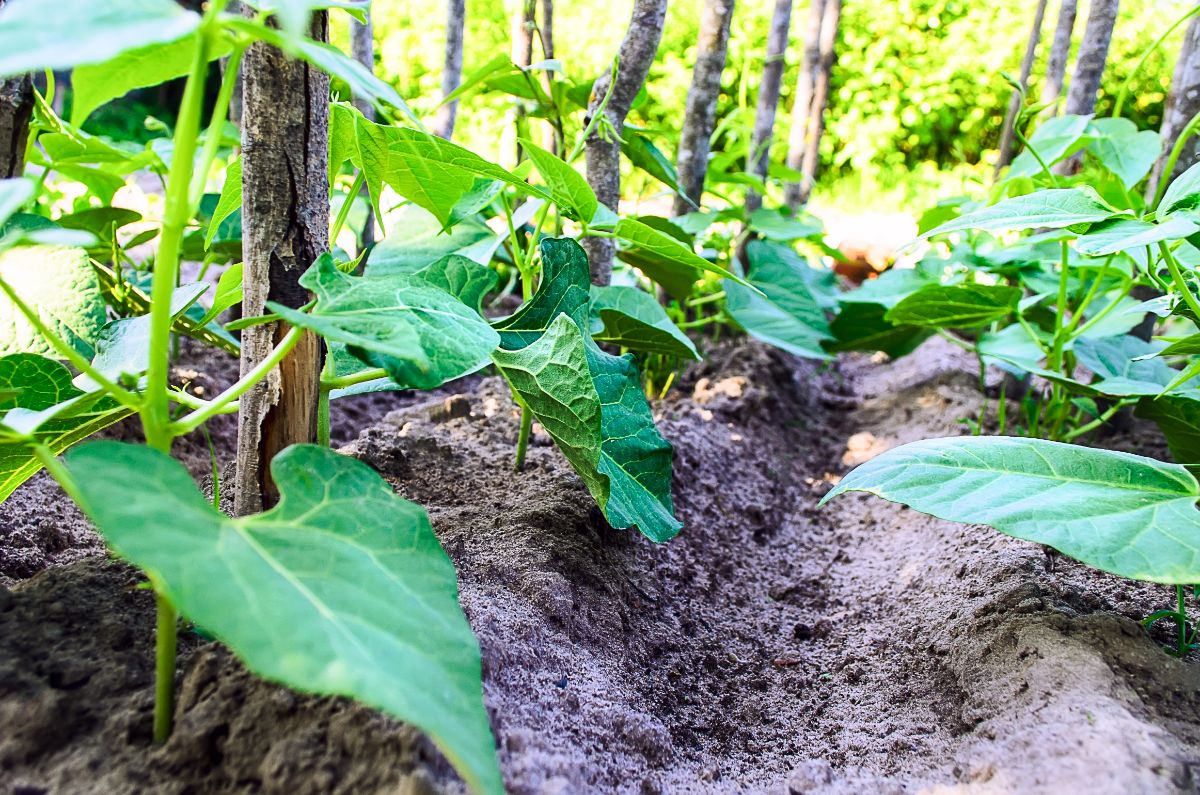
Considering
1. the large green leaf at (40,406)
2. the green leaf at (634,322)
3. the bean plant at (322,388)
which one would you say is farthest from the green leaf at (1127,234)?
the large green leaf at (40,406)

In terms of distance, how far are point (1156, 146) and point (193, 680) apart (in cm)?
204

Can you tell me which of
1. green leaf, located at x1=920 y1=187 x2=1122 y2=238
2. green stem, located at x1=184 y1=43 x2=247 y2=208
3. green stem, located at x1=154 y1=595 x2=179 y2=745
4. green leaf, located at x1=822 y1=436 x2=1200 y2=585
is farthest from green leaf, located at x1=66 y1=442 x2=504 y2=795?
green leaf, located at x1=920 y1=187 x2=1122 y2=238

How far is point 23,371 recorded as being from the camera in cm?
99

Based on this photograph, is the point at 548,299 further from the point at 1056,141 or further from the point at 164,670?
the point at 1056,141

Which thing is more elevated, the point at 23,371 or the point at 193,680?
the point at 23,371

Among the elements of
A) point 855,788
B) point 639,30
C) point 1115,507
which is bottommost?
point 855,788

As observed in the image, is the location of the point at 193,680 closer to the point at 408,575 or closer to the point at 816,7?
the point at 408,575

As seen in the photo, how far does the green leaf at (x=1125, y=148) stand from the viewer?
1817 millimetres

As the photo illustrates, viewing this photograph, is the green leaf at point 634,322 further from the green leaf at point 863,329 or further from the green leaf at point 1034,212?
the green leaf at point 863,329

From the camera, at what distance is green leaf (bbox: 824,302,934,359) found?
240cm

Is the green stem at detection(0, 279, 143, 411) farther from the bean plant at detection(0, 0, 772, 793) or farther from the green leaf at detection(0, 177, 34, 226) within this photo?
the green leaf at detection(0, 177, 34, 226)

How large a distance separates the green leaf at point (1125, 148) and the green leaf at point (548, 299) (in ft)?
4.12

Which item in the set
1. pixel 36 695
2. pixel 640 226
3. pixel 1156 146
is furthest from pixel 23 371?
pixel 1156 146

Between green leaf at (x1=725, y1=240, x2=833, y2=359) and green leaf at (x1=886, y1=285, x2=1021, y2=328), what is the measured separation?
25cm
